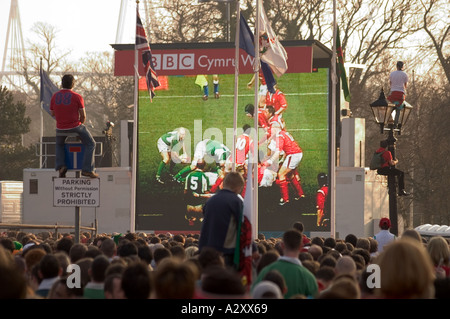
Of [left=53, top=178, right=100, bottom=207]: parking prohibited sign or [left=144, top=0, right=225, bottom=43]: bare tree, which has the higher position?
[left=144, top=0, right=225, bottom=43]: bare tree

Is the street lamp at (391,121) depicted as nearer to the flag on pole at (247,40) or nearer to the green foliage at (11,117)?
the flag on pole at (247,40)

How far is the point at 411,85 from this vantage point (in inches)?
2164

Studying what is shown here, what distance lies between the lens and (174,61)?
42.0 metres

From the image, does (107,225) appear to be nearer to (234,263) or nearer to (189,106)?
(189,106)

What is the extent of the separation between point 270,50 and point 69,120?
1134cm

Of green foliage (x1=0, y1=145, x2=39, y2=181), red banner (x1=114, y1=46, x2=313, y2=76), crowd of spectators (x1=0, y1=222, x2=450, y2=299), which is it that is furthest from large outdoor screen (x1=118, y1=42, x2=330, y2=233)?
crowd of spectators (x1=0, y1=222, x2=450, y2=299)

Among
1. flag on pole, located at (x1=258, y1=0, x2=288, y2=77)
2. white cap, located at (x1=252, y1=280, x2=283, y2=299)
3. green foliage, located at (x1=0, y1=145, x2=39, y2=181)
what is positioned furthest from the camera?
green foliage, located at (x1=0, y1=145, x2=39, y2=181)

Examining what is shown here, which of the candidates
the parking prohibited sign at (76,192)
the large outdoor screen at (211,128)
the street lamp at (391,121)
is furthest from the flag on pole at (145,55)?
the large outdoor screen at (211,128)

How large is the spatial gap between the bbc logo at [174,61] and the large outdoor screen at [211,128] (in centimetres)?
4

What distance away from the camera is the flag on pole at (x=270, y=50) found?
1051 inches

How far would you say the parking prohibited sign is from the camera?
55.3 ft

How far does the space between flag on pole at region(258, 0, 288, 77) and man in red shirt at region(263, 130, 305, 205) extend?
1413 centimetres

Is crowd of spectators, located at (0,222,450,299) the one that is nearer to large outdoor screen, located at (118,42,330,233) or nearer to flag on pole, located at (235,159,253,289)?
flag on pole, located at (235,159,253,289)

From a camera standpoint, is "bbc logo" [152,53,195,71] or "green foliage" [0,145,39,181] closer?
"bbc logo" [152,53,195,71]
